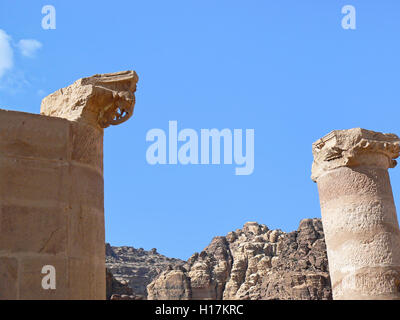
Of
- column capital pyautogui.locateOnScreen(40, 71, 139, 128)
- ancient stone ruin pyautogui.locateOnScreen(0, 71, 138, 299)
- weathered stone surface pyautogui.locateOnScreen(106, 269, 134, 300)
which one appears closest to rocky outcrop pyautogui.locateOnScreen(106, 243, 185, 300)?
weathered stone surface pyautogui.locateOnScreen(106, 269, 134, 300)

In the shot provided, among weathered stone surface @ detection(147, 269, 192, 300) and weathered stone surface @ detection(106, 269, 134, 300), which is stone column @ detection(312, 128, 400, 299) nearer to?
weathered stone surface @ detection(106, 269, 134, 300)

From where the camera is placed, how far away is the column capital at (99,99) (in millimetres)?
5441

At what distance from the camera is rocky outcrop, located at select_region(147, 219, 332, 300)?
37.8m

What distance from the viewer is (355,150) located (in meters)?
8.91

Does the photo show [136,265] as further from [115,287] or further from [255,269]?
[115,287]

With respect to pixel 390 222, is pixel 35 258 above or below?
below

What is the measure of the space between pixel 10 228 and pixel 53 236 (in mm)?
357

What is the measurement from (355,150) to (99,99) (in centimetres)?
484

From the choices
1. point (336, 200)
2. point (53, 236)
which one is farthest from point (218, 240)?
point (53, 236)

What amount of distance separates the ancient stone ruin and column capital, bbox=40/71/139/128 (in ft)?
0.04

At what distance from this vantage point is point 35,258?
4656mm
